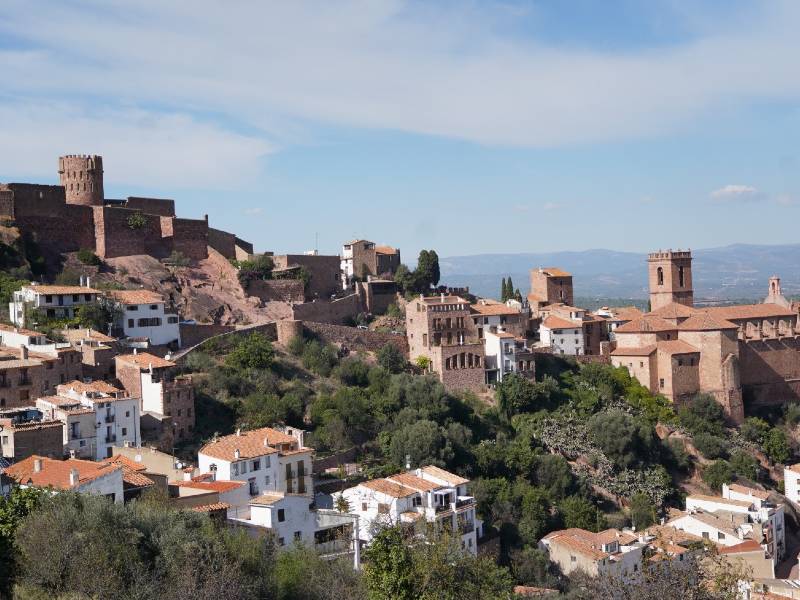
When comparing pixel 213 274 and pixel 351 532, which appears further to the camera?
pixel 213 274

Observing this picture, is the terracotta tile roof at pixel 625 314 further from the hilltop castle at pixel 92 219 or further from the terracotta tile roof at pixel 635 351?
the hilltop castle at pixel 92 219

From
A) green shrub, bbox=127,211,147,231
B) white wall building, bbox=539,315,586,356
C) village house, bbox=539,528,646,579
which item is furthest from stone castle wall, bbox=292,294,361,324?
village house, bbox=539,528,646,579

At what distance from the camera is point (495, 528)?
34688 millimetres

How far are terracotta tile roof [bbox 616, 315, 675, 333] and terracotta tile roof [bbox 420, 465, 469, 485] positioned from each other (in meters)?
18.3

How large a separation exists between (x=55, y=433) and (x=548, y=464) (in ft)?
62.0

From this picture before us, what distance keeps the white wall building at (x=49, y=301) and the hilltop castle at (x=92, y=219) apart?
6.41 m

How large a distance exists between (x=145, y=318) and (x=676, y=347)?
23.8 meters

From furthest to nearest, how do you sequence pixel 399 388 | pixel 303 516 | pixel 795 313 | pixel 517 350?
pixel 795 313
pixel 517 350
pixel 399 388
pixel 303 516

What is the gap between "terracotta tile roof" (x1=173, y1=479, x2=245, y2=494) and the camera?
26594 millimetres

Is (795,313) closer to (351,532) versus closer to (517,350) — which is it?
(517,350)

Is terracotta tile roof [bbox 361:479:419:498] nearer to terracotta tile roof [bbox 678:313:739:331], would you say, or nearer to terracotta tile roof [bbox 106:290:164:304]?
terracotta tile roof [bbox 106:290:164:304]

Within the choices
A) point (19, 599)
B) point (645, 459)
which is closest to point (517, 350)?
point (645, 459)

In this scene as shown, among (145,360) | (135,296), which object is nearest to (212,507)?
(145,360)

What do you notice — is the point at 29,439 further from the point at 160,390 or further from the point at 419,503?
the point at 419,503
